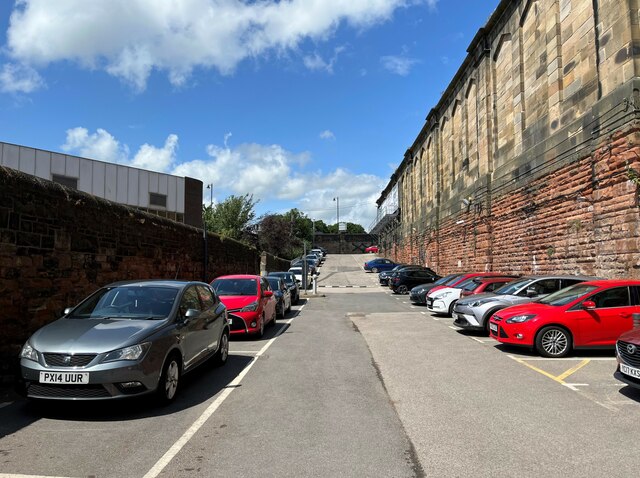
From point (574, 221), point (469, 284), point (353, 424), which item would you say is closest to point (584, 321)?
point (353, 424)

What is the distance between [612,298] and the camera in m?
9.41

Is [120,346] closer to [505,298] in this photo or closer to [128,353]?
[128,353]

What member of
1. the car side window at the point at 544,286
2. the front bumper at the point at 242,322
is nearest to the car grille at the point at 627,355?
the car side window at the point at 544,286

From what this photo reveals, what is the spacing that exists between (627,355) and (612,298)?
3562mm

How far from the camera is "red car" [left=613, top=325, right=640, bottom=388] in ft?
19.9

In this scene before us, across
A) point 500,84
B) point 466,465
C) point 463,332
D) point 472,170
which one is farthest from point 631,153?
point 472,170

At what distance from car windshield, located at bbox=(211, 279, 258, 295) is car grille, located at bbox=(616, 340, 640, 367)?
8.30 m

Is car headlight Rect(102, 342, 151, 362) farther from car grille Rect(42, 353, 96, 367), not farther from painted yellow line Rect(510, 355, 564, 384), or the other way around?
painted yellow line Rect(510, 355, 564, 384)

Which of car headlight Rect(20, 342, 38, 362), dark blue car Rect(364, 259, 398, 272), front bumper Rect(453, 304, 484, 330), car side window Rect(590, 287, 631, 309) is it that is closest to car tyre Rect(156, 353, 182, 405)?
car headlight Rect(20, 342, 38, 362)

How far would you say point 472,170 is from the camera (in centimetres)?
2877

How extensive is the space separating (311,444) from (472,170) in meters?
26.3

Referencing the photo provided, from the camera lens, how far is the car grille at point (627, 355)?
6070mm

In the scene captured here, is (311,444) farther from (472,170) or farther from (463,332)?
(472,170)

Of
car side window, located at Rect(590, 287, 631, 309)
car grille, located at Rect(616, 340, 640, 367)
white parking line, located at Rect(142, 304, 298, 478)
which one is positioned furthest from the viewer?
car side window, located at Rect(590, 287, 631, 309)
